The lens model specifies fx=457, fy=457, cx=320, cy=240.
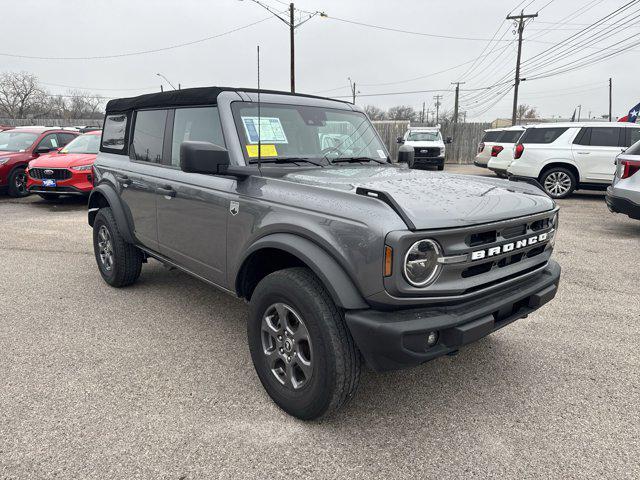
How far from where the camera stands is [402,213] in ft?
7.02

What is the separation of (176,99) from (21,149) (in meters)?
9.96

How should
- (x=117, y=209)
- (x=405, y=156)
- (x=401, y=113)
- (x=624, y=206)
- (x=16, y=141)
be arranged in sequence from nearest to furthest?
(x=405, y=156) → (x=117, y=209) → (x=624, y=206) → (x=16, y=141) → (x=401, y=113)

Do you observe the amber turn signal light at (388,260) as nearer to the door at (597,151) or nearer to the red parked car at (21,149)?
the door at (597,151)

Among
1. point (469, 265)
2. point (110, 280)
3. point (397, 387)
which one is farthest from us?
point (110, 280)

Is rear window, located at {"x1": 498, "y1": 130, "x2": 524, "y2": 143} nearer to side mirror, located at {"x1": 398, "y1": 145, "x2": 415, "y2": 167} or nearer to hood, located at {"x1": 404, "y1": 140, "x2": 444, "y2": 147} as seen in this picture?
hood, located at {"x1": 404, "y1": 140, "x2": 444, "y2": 147}

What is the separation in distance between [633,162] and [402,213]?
252 inches

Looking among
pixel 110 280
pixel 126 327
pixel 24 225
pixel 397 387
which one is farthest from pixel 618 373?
pixel 24 225

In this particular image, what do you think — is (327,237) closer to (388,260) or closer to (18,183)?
(388,260)

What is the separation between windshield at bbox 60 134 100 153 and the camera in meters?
10.6

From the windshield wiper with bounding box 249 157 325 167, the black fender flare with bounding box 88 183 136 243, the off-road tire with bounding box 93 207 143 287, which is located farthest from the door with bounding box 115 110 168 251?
the windshield wiper with bounding box 249 157 325 167

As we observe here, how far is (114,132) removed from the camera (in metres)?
4.90

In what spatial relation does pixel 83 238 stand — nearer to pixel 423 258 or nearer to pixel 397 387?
pixel 397 387

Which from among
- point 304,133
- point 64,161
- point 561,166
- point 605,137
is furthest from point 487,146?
point 304,133

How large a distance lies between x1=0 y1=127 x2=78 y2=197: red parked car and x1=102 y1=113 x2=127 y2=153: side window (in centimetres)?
771
